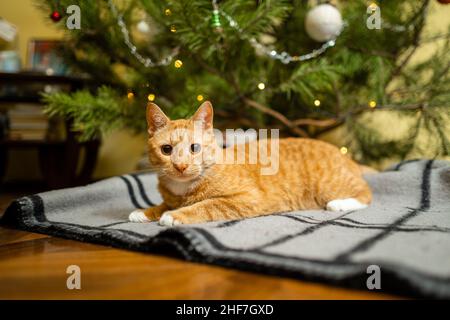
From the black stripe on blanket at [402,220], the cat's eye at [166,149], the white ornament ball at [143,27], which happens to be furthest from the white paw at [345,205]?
the white ornament ball at [143,27]

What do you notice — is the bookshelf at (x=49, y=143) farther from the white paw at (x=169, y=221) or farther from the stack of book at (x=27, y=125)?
the white paw at (x=169, y=221)

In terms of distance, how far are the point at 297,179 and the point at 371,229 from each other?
38 cm

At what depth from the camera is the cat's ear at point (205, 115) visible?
1.04 metres

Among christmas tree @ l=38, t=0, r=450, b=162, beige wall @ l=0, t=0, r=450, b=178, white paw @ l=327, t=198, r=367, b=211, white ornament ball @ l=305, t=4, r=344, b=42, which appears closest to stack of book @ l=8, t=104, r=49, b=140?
beige wall @ l=0, t=0, r=450, b=178

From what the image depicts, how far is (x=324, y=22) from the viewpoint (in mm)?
1278

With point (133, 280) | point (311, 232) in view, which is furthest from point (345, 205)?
point (133, 280)

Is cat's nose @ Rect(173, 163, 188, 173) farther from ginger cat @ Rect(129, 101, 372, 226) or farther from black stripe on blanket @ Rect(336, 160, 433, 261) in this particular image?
black stripe on blanket @ Rect(336, 160, 433, 261)

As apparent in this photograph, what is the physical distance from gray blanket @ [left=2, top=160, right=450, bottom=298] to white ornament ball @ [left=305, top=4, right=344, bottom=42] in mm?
565

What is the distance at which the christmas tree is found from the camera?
1.28 metres

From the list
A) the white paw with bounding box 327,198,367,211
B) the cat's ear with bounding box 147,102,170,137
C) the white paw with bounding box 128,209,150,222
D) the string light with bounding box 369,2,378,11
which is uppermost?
the string light with bounding box 369,2,378,11

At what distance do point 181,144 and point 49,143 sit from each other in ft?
4.30

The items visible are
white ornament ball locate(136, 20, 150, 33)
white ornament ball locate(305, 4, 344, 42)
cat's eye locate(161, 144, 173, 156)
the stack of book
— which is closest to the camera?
cat's eye locate(161, 144, 173, 156)

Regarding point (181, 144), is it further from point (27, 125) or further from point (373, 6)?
point (27, 125)
